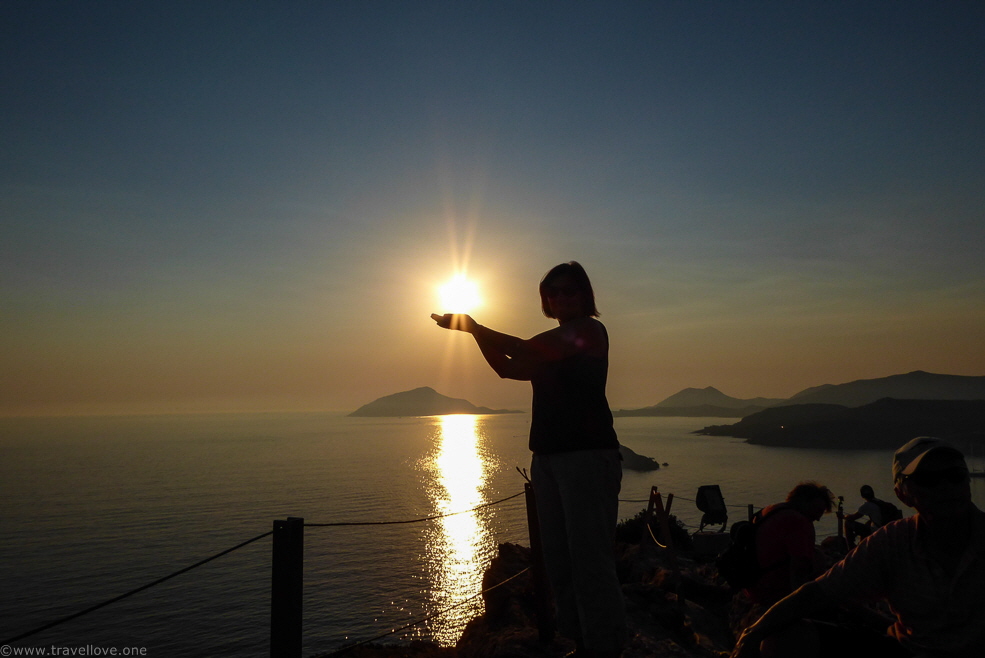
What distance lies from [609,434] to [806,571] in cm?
121

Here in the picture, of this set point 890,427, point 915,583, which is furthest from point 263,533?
point 890,427

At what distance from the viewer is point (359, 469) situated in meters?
93.4

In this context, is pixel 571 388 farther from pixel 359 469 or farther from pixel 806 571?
pixel 359 469

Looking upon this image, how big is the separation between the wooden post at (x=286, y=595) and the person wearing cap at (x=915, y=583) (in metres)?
2.46

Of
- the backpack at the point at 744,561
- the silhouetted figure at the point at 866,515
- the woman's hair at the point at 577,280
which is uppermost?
the woman's hair at the point at 577,280

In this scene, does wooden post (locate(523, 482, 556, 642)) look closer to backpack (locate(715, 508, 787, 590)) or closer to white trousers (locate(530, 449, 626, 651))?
backpack (locate(715, 508, 787, 590))

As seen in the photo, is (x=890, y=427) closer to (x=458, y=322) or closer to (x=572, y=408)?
(x=572, y=408)

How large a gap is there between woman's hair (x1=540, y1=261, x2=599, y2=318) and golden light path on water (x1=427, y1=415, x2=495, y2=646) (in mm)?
16056

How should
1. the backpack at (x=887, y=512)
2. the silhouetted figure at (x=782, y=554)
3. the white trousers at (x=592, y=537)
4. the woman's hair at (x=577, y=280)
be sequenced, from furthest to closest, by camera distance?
the backpack at (x=887, y=512) → the woman's hair at (x=577, y=280) → the silhouetted figure at (x=782, y=554) → the white trousers at (x=592, y=537)

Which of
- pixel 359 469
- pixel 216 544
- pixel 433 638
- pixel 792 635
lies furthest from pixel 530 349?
pixel 359 469

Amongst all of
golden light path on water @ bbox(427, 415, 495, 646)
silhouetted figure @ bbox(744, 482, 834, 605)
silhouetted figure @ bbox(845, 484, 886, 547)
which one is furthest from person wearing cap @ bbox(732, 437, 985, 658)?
golden light path on water @ bbox(427, 415, 495, 646)

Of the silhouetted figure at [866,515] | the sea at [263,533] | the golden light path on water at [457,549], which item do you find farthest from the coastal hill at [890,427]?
the silhouetted figure at [866,515]

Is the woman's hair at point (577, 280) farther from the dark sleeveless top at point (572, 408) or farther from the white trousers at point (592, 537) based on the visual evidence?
the white trousers at point (592, 537)

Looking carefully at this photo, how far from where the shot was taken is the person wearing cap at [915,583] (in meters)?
1.93
